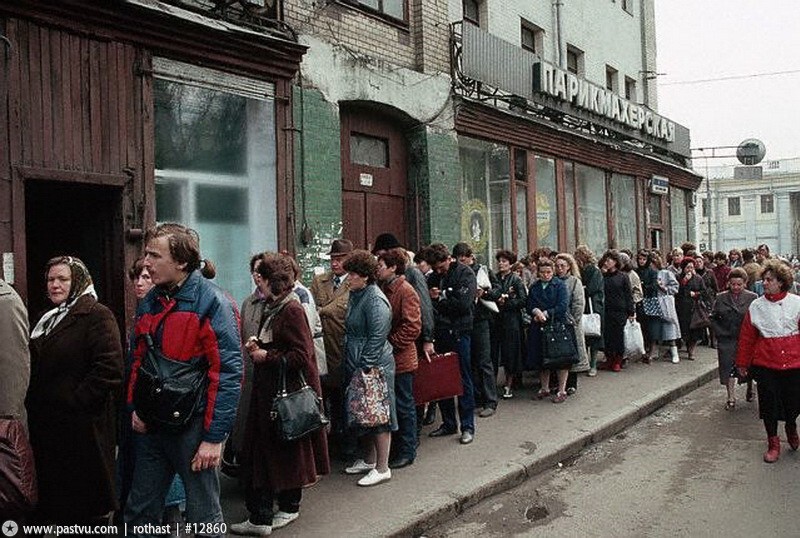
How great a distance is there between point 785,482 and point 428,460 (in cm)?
290

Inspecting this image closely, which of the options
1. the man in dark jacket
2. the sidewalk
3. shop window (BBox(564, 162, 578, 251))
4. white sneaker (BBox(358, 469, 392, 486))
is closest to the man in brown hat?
the sidewalk

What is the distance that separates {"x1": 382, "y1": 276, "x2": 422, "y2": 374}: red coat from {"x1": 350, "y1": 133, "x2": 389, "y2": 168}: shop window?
14.6 ft

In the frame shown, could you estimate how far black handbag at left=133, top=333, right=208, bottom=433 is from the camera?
348 centimetres

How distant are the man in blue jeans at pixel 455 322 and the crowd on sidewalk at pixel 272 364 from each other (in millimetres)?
18

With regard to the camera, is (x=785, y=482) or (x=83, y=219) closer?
(x=785, y=482)

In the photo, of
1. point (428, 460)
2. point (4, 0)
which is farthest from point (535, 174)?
point (4, 0)

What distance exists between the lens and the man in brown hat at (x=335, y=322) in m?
6.24

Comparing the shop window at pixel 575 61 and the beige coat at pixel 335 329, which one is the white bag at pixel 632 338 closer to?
the beige coat at pixel 335 329

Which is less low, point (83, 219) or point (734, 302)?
point (83, 219)

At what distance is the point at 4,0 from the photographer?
614cm

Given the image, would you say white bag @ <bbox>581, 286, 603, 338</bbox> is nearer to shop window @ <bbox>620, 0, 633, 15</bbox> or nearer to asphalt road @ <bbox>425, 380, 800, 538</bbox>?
asphalt road @ <bbox>425, 380, 800, 538</bbox>

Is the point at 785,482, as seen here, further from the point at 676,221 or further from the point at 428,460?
the point at 676,221

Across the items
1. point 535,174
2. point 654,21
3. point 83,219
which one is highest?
point 654,21

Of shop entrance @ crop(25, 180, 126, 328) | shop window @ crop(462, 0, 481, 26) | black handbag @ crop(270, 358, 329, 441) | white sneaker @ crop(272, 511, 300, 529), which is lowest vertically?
white sneaker @ crop(272, 511, 300, 529)
